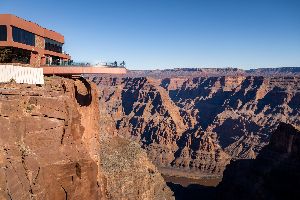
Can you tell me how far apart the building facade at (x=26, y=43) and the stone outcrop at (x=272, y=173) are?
188ft

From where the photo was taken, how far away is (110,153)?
81.0 meters

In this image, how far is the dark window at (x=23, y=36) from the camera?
5456 cm

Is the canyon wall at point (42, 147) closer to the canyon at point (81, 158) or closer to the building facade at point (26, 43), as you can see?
the canyon at point (81, 158)

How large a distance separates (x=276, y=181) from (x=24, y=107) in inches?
2780

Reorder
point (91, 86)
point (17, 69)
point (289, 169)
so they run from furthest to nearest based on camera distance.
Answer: point (289, 169), point (91, 86), point (17, 69)

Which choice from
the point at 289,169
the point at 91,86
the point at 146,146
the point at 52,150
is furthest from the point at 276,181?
the point at 146,146

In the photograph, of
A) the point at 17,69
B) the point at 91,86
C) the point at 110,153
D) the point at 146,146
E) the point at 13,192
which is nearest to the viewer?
the point at 13,192

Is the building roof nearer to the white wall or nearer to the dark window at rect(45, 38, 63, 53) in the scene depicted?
the dark window at rect(45, 38, 63, 53)

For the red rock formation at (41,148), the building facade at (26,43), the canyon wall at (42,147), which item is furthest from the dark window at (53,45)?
the red rock formation at (41,148)

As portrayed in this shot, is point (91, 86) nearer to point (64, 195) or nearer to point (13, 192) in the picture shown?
point (64, 195)

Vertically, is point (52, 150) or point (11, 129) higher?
point (11, 129)

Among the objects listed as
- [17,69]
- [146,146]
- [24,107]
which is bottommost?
[146,146]

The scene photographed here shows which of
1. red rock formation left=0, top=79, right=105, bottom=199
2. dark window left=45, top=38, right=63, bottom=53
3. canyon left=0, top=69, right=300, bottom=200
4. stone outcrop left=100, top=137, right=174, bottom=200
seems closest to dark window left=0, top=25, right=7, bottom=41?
canyon left=0, top=69, right=300, bottom=200

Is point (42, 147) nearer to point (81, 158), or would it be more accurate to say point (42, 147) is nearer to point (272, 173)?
point (81, 158)
